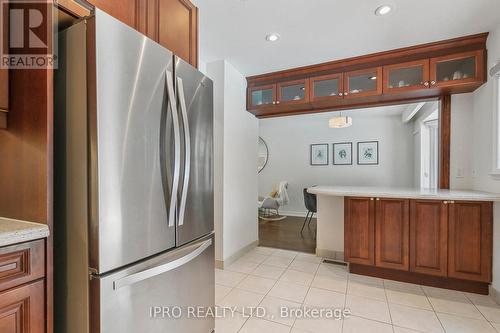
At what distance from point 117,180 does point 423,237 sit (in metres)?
2.70

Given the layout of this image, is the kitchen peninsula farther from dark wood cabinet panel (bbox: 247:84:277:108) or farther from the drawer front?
the drawer front

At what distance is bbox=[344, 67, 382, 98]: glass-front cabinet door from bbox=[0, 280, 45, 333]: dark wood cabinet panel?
3017mm

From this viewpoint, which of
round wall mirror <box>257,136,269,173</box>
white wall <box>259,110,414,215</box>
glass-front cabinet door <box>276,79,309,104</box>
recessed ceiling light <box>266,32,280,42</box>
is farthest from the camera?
round wall mirror <box>257,136,269,173</box>

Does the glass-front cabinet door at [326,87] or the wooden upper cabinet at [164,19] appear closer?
the wooden upper cabinet at [164,19]

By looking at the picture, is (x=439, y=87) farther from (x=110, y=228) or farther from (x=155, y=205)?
(x=110, y=228)

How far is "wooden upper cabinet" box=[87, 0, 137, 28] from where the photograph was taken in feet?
3.81

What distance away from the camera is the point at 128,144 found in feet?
3.34

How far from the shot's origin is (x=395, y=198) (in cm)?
245

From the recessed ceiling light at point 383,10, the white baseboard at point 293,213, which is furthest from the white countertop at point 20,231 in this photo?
the white baseboard at point 293,213

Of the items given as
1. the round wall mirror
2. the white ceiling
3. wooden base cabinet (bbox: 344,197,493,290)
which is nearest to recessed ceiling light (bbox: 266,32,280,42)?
the white ceiling

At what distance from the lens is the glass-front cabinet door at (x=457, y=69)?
238 cm

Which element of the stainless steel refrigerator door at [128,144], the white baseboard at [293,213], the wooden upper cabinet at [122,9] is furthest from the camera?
the white baseboard at [293,213]

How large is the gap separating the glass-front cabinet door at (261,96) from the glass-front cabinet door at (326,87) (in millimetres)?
519

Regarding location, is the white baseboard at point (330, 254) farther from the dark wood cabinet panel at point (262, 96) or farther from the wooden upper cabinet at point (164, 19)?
the wooden upper cabinet at point (164, 19)
